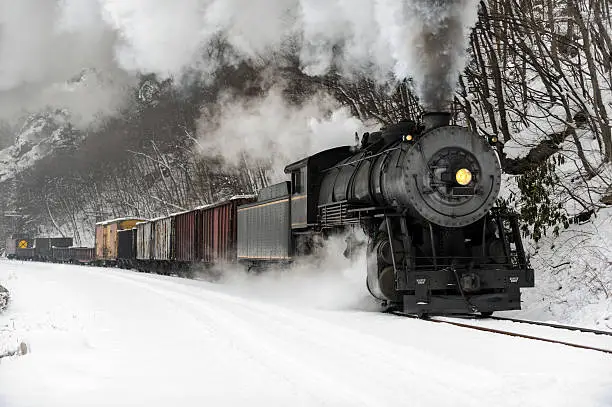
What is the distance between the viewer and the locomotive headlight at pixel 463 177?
1106cm

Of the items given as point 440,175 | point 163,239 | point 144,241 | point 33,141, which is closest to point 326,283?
point 440,175

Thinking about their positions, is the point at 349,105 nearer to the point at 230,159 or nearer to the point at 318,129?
the point at 318,129

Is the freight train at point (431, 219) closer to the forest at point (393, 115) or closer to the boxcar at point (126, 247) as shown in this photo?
the forest at point (393, 115)

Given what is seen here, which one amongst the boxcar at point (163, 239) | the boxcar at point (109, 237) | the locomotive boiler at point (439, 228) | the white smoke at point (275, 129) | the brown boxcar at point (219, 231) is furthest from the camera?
the boxcar at point (109, 237)

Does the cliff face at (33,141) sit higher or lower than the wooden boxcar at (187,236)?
higher

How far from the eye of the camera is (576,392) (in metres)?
5.42

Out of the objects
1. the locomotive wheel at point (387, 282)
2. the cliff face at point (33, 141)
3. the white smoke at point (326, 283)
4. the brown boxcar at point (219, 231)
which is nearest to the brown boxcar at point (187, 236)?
the brown boxcar at point (219, 231)

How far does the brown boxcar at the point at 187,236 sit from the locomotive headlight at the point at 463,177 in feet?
51.5

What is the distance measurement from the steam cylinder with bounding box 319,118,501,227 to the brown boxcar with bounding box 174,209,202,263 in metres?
15.3

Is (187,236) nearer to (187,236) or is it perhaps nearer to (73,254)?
(187,236)

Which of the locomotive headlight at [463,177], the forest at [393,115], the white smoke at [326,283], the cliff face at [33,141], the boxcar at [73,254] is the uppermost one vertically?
the cliff face at [33,141]

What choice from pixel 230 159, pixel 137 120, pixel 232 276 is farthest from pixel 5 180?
pixel 232 276

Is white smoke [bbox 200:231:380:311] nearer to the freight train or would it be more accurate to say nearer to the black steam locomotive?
the freight train

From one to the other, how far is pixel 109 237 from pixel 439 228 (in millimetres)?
38930
